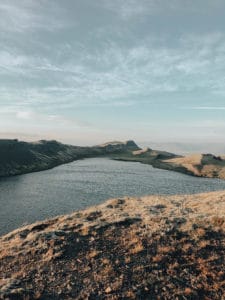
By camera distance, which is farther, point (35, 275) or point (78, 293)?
point (35, 275)

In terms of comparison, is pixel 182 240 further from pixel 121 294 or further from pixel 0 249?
pixel 0 249

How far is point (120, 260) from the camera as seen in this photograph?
23547 mm

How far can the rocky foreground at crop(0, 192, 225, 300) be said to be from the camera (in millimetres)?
19516

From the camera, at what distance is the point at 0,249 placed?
29.0 m

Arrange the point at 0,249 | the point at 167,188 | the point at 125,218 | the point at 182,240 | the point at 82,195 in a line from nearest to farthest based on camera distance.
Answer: the point at 182,240 → the point at 0,249 → the point at 125,218 → the point at 82,195 → the point at 167,188

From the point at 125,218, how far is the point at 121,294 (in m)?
15.2

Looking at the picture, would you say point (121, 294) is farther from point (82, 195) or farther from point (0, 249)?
point (82, 195)

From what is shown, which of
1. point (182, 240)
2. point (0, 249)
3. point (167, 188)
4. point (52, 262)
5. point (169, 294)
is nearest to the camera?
point (169, 294)

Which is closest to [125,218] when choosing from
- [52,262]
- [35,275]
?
[52,262]

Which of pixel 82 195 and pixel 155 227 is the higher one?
pixel 155 227

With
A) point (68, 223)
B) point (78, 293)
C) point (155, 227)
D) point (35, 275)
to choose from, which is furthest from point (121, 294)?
point (68, 223)

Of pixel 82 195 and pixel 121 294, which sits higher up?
pixel 121 294

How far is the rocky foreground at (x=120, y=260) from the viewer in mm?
19516

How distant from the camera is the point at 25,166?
176750 mm
